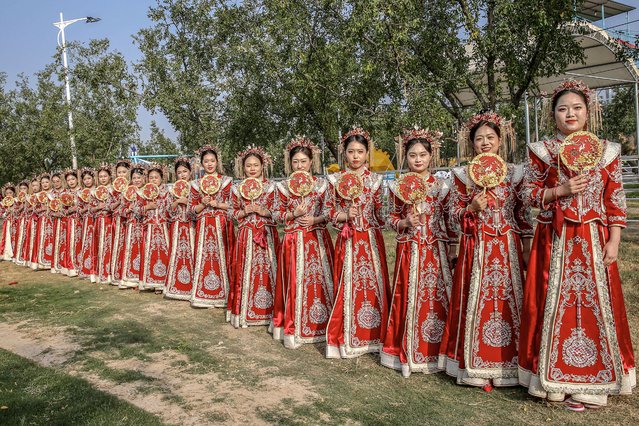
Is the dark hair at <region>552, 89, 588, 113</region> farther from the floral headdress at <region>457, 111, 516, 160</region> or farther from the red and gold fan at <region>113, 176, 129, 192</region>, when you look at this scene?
the red and gold fan at <region>113, 176, 129, 192</region>

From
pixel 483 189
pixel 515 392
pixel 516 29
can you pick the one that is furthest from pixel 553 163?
pixel 516 29

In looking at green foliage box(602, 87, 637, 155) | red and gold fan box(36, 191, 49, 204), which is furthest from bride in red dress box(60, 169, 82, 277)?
green foliage box(602, 87, 637, 155)

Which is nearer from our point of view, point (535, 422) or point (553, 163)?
point (535, 422)

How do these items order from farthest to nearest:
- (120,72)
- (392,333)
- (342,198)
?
(120,72) → (342,198) → (392,333)

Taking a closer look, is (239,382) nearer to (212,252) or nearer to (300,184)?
(300,184)

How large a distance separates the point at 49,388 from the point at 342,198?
9.34 ft

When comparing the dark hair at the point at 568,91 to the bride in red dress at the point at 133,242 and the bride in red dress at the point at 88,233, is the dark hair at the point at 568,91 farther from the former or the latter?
A: the bride in red dress at the point at 88,233

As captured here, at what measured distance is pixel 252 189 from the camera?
5.97m

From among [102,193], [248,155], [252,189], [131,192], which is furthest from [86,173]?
[252,189]

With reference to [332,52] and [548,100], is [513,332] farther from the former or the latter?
[332,52]

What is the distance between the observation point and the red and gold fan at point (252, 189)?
19.6ft

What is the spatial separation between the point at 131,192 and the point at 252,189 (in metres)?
3.53

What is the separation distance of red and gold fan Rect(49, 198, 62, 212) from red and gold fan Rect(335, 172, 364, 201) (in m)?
8.19

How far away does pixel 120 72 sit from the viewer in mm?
13266
